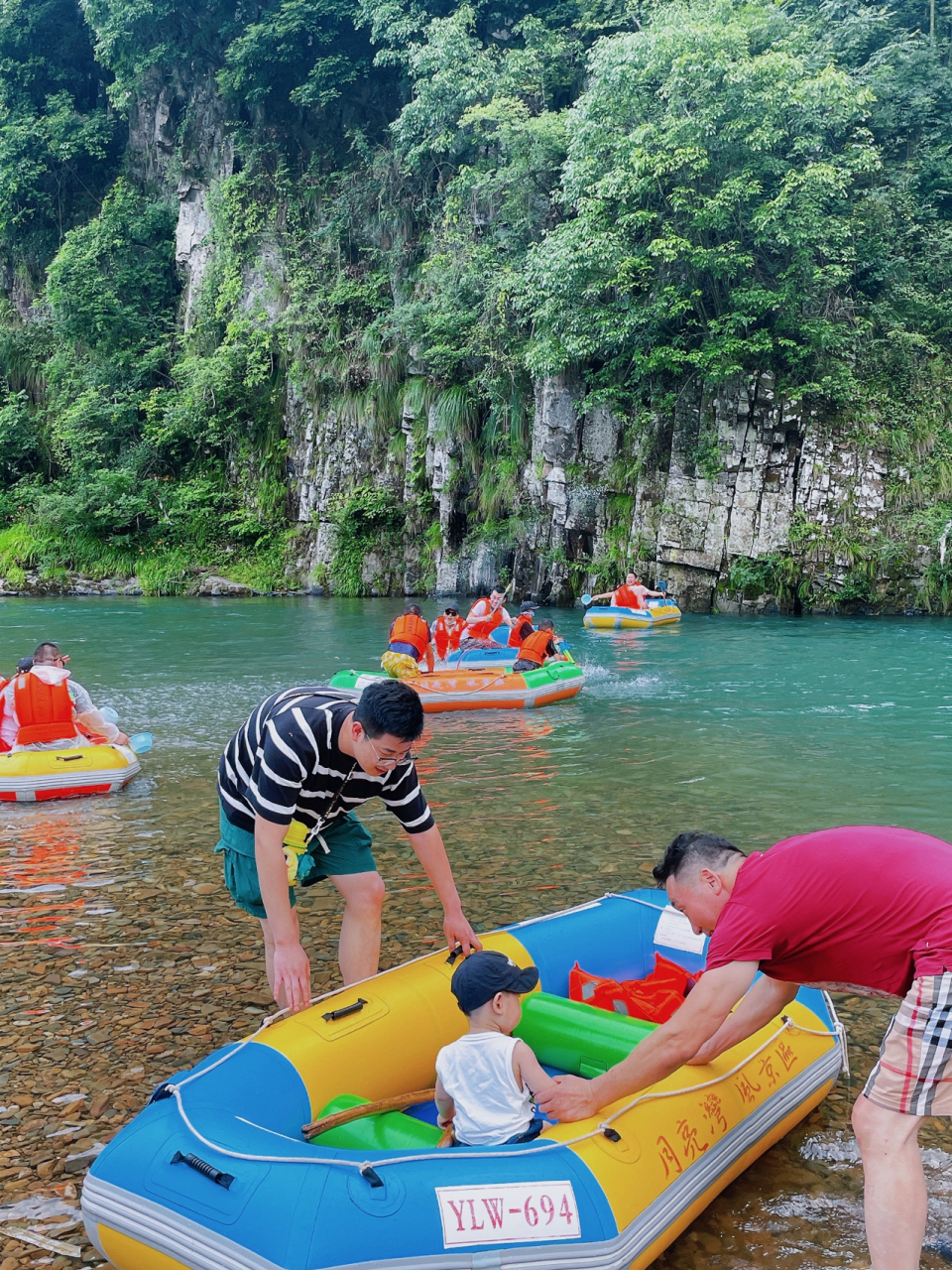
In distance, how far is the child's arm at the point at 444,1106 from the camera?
279 cm

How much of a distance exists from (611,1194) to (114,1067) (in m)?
2.02

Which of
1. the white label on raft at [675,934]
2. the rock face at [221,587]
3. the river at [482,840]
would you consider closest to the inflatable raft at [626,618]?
the river at [482,840]

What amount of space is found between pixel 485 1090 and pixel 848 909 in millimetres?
1147

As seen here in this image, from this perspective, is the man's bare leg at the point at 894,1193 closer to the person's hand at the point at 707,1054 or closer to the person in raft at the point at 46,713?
the person's hand at the point at 707,1054

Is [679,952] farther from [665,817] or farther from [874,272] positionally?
[874,272]

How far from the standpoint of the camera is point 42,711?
8000 mm

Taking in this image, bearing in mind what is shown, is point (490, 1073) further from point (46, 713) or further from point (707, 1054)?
point (46, 713)

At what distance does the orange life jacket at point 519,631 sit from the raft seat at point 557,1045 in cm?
937

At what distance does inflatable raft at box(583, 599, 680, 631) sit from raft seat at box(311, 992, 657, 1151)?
15.7 meters

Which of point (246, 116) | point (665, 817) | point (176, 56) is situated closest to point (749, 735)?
point (665, 817)

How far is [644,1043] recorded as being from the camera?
8.16ft

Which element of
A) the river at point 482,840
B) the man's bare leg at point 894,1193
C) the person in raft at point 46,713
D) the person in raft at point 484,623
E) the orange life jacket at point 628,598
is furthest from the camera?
the orange life jacket at point 628,598

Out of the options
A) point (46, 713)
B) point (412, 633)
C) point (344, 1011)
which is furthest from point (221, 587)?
point (344, 1011)

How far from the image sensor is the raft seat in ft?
9.61
